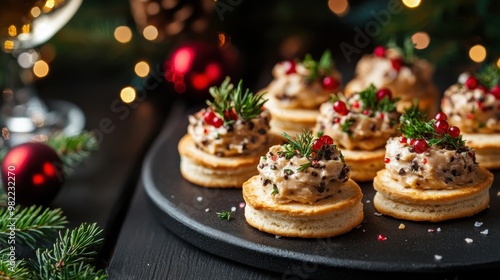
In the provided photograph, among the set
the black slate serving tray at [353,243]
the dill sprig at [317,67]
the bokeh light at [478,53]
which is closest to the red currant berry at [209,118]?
the black slate serving tray at [353,243]

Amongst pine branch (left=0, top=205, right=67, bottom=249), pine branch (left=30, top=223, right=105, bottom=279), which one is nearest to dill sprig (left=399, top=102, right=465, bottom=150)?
pine branch (left=30, top=223, right=105, bottom=279)

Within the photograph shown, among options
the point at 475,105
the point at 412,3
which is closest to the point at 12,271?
the point at 475,105

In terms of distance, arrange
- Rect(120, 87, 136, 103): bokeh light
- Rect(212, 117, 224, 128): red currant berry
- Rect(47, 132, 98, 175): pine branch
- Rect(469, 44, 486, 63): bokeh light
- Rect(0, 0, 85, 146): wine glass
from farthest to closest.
Answer: Rect(120, 87, 136, 103): bokeh light → Rect(469, 44, 486, 63): bokeh light → Rect(0, 0, 85, 146): wine glass → Rect(47, 132, 98, 175): pine branch → Rect(212, 117, 224, 128): red currant berry

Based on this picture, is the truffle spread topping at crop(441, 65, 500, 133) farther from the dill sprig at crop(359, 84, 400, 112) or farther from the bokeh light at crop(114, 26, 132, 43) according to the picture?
the bokeh light at crop(114, 26, 132, 43)

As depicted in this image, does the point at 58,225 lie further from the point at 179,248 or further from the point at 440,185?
the point at 440,185

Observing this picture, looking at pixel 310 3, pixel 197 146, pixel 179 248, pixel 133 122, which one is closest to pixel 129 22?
pixel 133 122

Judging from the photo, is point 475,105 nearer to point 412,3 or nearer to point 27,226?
point 412,3
